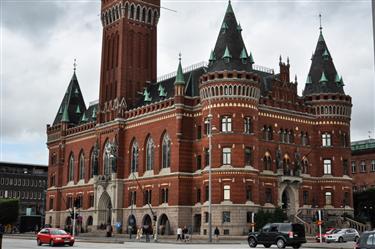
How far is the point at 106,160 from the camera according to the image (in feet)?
317

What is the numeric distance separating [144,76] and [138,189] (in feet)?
62.2

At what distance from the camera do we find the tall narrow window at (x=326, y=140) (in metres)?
86.9

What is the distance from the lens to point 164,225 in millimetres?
83625

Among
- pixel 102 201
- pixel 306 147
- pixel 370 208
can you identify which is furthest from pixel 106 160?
pixel 370 208

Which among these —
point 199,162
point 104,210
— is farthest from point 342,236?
point 104,210

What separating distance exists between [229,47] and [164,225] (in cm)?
2525

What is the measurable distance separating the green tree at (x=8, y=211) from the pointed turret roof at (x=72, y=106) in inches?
798

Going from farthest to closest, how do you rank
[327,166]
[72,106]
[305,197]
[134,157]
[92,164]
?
1. [72,106]
2. [92,164]
3. [134,157]
4. [327,166]
5. [305,197]

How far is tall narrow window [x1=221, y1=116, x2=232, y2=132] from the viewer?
7638 centimetres

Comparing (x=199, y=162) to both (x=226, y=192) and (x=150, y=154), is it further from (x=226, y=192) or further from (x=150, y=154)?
(x=150, y=154)

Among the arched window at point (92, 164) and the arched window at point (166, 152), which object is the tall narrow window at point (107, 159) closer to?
the arched window at point (92, 164)

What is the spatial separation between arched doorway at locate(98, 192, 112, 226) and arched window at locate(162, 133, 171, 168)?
15.5m

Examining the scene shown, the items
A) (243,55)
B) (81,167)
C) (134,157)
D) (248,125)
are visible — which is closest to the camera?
(248,125)

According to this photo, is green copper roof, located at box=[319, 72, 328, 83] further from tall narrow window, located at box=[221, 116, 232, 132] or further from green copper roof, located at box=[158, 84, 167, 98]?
green copper roof, located at box=[158, 84, 167, 98]
